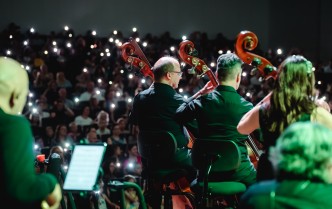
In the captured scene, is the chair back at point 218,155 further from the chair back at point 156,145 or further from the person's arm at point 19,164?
the person's arm at point 19,164

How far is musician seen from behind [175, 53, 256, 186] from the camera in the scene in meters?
4.36

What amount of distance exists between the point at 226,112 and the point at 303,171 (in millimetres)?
2277

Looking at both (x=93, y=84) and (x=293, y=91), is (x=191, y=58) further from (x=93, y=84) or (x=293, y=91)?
(x=93, y=84)

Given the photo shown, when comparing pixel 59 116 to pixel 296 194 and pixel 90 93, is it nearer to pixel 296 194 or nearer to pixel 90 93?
pixel 90 93

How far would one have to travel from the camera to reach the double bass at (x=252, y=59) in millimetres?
4203

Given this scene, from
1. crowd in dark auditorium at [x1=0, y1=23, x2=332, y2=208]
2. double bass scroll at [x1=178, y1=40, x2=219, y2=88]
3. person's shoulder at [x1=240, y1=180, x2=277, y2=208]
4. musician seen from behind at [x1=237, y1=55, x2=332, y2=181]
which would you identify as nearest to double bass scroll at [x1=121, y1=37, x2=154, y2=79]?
double bass scroll at [x1=178, y1=40, x2=219, y2=88]

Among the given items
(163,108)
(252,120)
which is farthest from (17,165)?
(163,108)

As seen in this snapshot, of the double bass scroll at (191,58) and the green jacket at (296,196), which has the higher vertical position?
the double bass scroll at (191,58)

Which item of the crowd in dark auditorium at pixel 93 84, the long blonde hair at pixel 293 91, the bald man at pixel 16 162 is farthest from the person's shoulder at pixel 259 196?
the crowd in dark auditorium at pixel 93 84

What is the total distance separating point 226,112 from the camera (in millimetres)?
4355

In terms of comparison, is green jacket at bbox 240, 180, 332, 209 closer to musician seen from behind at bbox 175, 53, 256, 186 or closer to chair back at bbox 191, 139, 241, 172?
chair back at bbox 191, 139, 241, 172

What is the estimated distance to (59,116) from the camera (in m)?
9.71

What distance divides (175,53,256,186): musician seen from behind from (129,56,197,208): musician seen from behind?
409 millimetres

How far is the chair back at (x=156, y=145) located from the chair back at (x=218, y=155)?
0.34 meters
